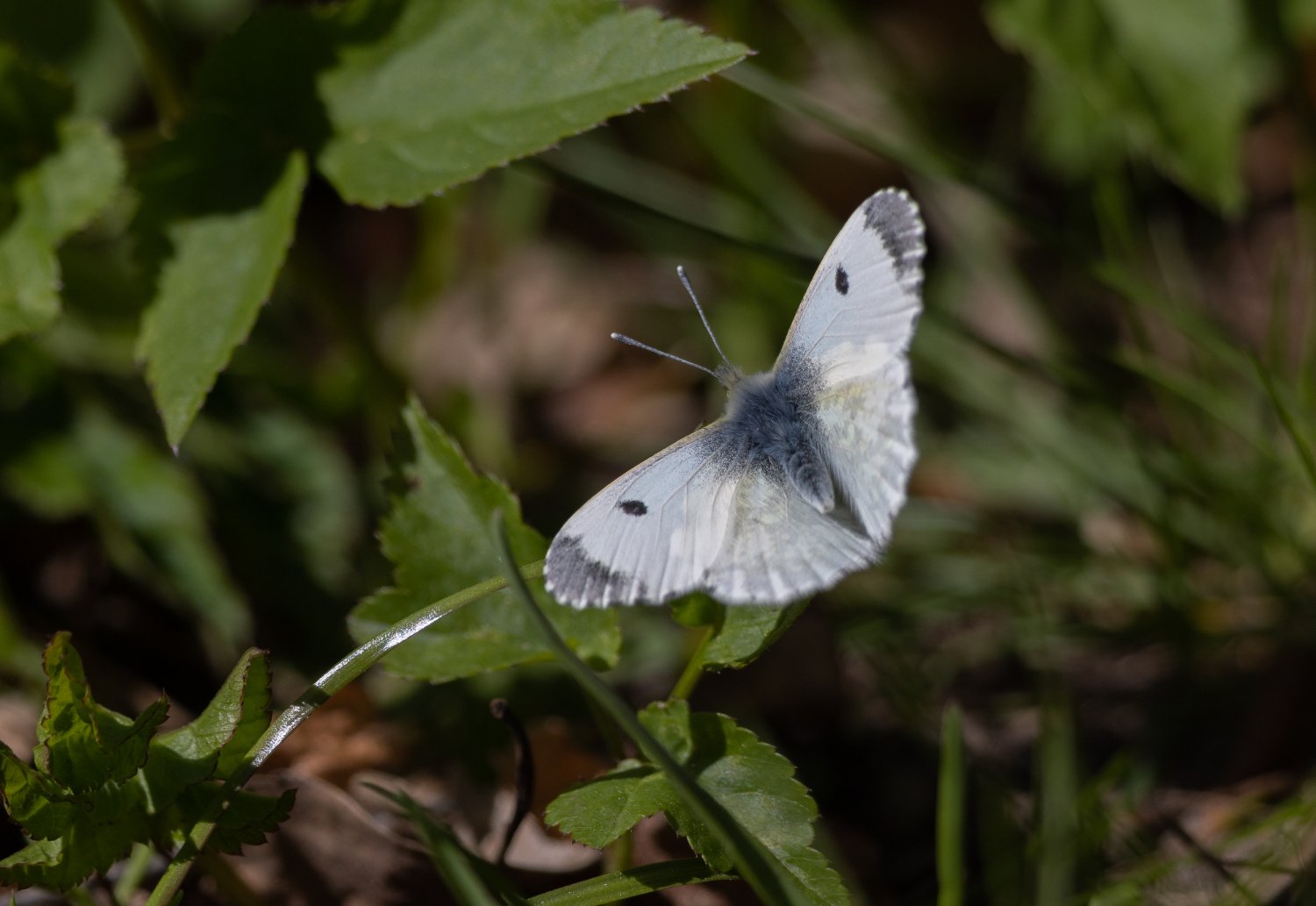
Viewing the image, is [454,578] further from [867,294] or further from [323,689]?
[867,294]

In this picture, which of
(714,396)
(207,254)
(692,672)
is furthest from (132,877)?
(714,396)

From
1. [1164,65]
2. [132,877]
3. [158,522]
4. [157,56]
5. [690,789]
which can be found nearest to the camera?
[690,789]

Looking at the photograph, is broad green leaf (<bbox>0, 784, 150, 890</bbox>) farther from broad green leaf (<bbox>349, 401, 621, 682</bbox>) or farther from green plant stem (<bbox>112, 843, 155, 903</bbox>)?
broad green leaf (<bbox>349, 401, 621, 682</bbox>)

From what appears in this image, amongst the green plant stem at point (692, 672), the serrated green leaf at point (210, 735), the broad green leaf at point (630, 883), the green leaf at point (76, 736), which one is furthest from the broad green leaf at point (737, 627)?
the green leaf at point (76, 736)

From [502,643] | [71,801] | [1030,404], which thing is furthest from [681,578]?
[1030,404]

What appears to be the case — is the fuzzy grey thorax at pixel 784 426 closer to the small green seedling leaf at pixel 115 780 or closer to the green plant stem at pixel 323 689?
the green plant stem at pixel 323 689

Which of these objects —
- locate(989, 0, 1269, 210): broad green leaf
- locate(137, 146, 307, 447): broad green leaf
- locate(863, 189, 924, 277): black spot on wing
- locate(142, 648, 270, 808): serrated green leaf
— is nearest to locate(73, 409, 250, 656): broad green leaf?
locate(137, 146, 307, 447): broad green leaf
